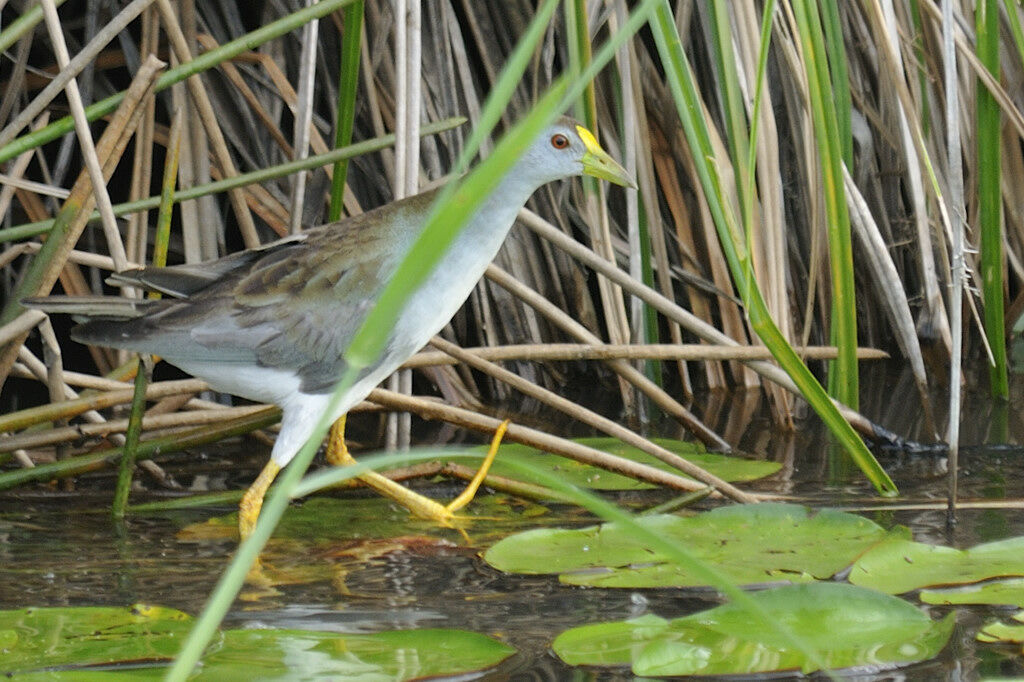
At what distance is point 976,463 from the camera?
2.97 metres

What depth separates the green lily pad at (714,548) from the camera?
81.8 inches

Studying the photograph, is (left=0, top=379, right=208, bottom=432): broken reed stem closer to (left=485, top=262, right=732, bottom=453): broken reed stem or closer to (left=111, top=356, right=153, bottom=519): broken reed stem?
(left=111, top=356, right=153, bottom=519): broken reed stem

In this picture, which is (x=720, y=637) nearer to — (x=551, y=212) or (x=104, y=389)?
(x=104, y=389)

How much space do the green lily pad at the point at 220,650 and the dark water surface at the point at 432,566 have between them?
92 millimetres

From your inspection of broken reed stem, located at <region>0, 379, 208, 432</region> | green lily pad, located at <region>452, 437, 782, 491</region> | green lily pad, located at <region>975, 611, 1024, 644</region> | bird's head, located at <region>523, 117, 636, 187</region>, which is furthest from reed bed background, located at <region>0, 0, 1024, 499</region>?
green lily pad, located at <region>975, 611, 1024, 644</region>

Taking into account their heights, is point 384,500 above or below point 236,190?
below

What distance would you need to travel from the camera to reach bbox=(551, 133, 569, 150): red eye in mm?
2631

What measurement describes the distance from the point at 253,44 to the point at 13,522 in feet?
3.92

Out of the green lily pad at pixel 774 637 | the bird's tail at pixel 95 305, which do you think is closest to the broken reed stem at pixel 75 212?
the bird's tail at pixel 95 305

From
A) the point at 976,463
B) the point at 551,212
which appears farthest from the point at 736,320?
the point at 976,463

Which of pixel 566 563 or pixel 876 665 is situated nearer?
pixel 876 665

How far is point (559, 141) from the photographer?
264 cm

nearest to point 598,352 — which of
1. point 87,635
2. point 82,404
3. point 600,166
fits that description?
point 600,166

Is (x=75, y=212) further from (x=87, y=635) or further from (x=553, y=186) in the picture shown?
(x=553, y=186)
